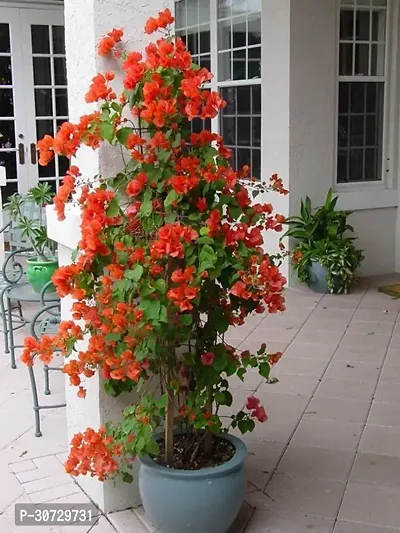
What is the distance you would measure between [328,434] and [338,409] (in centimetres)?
31

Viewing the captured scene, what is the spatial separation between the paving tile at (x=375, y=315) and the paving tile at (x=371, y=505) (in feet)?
8.02

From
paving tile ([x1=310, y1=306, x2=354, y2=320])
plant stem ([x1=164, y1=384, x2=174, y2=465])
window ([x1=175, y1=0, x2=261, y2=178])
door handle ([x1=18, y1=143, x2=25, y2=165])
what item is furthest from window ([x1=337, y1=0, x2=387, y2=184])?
plant stem ([x1=164, y1=384, x2=174, y2=465])

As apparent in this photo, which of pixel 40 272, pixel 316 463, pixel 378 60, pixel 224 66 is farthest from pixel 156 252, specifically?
pixel 224 66

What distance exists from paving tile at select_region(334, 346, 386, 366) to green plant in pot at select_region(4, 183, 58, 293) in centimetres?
181

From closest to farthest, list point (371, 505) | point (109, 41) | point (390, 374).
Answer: point (109, 41) → point (371, 505) → point (390, 374)

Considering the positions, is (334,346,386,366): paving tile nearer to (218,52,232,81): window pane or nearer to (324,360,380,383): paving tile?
(324,360,380,383): paving tile

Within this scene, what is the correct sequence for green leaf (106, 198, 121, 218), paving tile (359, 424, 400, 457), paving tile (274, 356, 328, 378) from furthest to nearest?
paving tile (274, 356, 328, 378), paving tile (359, 424, 400, 457), green leaf (106, 198, 121, 218)

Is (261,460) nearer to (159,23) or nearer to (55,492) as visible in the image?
(55,492)

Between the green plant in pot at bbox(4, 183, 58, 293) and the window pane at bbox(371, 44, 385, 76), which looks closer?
the green plant in pot at bbox(4, 183, 58, 293)

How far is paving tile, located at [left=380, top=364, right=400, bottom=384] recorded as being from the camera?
403cm

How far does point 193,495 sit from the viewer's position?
90.2 inches

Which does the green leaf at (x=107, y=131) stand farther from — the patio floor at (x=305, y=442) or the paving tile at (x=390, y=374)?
the paving tile at (x=390, y=374)

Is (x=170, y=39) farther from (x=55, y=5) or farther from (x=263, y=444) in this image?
(x=55, y=5)

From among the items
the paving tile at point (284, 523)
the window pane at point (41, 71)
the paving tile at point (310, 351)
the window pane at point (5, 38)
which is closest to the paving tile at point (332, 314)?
the paving tile at point (310, 351)
